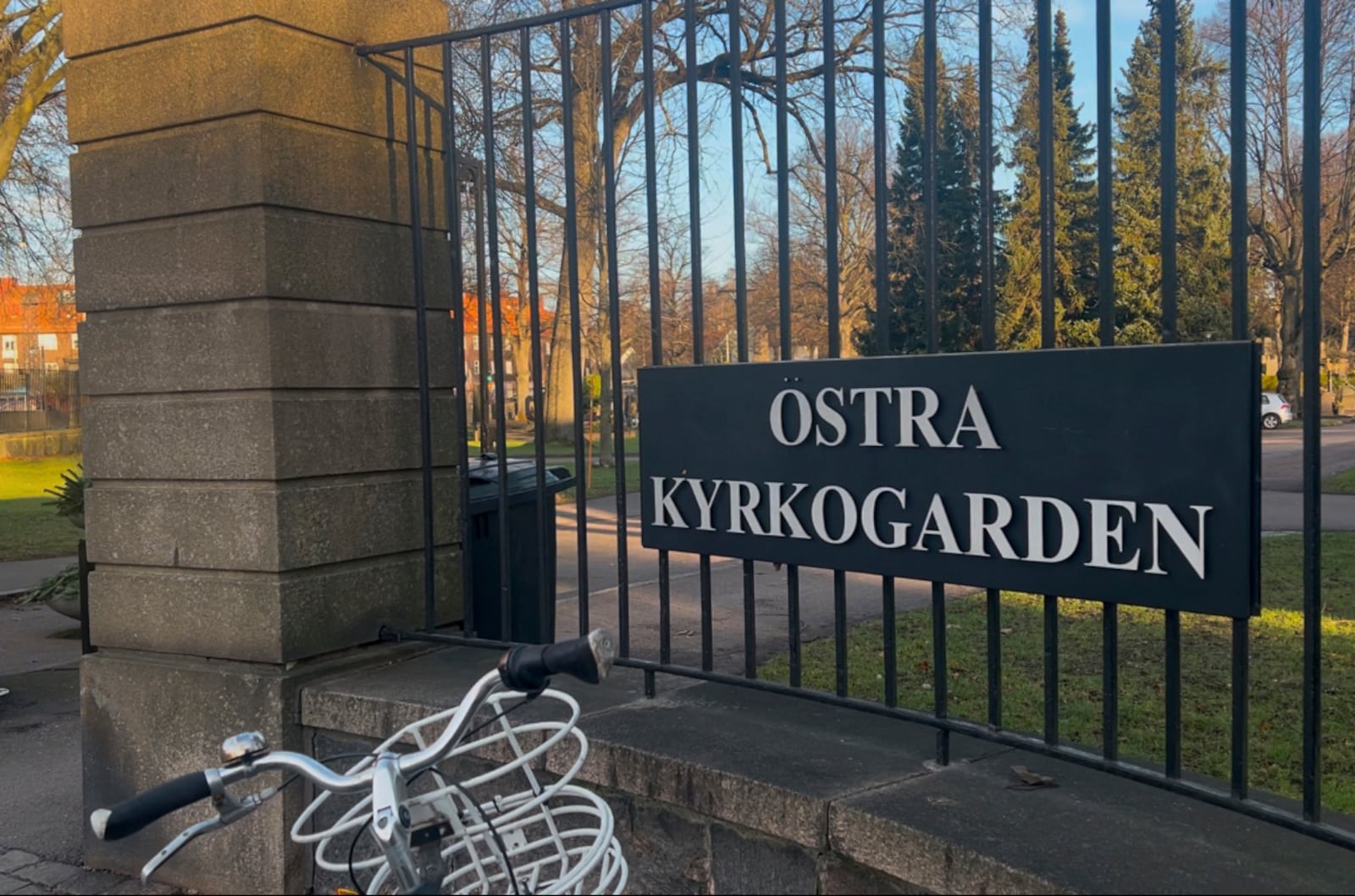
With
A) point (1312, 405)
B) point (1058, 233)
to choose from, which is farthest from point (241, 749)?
point (1058, 233)

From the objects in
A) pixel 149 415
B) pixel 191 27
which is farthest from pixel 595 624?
pixel 191 27

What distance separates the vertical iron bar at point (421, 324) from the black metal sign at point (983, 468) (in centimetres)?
94

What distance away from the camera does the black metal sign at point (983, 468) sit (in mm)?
2451

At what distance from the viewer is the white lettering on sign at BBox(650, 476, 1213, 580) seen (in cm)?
254

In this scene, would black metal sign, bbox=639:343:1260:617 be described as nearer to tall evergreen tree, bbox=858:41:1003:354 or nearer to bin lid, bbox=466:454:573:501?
bin lid, bbox=466:454:573:501

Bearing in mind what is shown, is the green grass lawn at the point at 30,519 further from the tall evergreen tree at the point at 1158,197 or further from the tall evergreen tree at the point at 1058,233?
the tall evergreen tree at the point at 1158,197

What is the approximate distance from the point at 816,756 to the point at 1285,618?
564cm

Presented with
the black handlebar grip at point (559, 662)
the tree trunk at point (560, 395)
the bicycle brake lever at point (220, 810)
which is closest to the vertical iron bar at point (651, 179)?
the black handlebar grip at point (559, 662)

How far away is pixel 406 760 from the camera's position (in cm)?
188

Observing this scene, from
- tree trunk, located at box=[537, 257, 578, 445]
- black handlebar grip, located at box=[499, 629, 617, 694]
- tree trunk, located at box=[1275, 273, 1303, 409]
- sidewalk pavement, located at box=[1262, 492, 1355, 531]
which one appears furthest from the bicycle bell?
tree trunk, located at box=[537, 257, 578, 445]

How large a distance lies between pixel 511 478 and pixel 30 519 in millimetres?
16633

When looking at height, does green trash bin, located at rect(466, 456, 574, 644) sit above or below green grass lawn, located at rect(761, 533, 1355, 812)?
above

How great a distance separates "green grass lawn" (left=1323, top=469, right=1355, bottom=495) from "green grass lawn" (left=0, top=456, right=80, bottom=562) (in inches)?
666

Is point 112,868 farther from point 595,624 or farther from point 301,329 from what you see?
point 595,624
